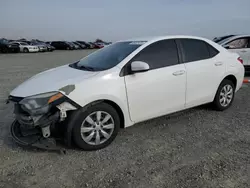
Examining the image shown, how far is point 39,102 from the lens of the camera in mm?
2797

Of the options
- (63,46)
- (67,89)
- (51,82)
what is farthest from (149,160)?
(63,46)

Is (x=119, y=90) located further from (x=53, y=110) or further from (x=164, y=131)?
(x=164, y=131)

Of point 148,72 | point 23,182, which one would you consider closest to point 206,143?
point 148,72

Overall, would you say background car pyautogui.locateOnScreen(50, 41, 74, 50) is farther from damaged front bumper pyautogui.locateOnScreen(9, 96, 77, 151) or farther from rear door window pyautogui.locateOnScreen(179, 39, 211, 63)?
damaged front bumper pyautogui.locateOnScreen(9, 96, 77, 151)

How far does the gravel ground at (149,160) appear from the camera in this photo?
2469 mm

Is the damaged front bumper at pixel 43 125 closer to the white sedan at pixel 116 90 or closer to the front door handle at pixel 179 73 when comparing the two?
the white sedan at pixel 116 90

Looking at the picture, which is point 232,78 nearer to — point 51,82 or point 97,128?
point 97,128

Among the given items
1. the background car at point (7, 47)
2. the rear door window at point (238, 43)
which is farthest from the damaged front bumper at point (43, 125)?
the background car at point (7, 47)

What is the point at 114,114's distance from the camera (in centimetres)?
317

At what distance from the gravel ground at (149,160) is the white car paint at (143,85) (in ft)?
1.26

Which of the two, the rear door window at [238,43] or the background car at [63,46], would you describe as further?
the background car at [63,46]

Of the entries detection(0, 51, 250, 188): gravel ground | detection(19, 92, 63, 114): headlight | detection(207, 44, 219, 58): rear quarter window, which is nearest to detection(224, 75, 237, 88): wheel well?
detection(207, 44, 219, 58): rear quarter window

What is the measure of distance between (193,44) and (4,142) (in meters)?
3.53

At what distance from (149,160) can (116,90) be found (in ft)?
3.34
